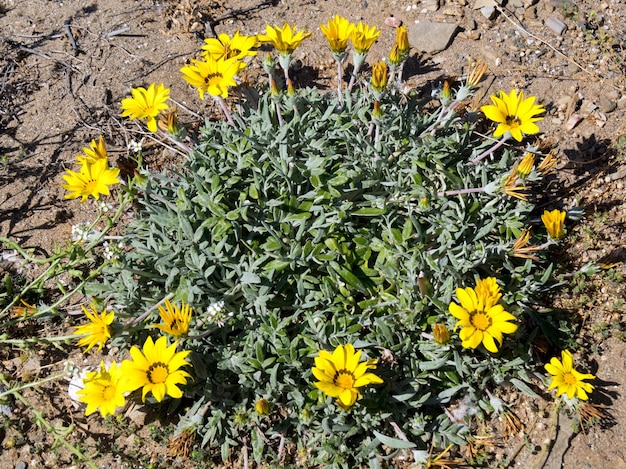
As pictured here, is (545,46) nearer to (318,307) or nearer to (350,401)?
(318,307)

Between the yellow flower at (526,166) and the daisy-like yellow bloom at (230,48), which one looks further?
the daisy-like yellow bloom at (230,48)

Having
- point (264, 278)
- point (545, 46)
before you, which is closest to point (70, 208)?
point (264, 278)

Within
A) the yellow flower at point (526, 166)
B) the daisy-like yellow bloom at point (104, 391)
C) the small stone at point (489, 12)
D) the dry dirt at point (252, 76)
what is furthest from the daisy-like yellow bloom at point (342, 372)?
the small stone at point (489, 12)

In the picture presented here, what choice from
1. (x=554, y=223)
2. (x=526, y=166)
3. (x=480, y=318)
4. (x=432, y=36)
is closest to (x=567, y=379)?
(x=480, y=318)

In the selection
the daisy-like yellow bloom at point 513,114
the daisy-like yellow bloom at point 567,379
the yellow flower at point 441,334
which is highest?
the daisy-like yellow bloom at point 513,114

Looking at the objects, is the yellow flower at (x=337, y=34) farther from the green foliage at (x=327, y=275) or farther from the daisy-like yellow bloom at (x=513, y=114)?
the daisy-like yellow bloom at (x=513, y=114)

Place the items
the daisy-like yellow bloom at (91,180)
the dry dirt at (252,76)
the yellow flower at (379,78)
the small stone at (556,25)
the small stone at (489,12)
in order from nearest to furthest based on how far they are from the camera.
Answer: the daisy-like yellow bloom at (91,180) < the yellow flower at (379,78) < the dry dirt at (252,76) < the small stone at (556,25) < the small stone at (489,12)

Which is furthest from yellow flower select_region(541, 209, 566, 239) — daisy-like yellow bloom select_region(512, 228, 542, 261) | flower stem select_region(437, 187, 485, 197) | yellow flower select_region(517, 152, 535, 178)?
flower stem select_region(437, 187, 485, 197)

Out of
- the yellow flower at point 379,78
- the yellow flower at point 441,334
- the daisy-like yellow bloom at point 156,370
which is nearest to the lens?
the daisy-like yellow bloom at point 156,370
